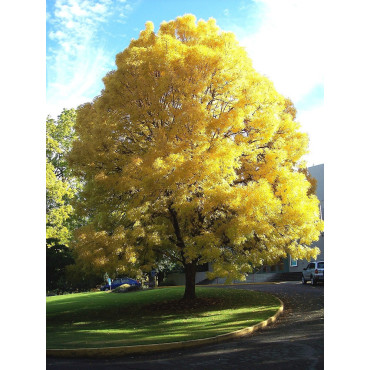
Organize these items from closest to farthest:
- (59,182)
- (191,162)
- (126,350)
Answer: (126,350) < (191,162) < (59,182)

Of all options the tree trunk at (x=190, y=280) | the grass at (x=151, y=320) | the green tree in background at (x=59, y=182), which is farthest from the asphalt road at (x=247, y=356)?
the green tree in background at (x=59, y=182)

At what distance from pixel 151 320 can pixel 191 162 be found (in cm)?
402

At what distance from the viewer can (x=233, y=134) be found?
10.4 metres

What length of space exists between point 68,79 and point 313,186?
8662mm

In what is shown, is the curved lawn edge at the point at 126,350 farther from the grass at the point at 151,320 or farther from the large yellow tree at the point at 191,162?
the large yellow tree at the point at 191,162

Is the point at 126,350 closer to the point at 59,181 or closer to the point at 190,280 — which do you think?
the point at 190,280

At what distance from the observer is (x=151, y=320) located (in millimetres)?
9914

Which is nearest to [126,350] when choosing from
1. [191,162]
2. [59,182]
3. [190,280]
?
[191,162]

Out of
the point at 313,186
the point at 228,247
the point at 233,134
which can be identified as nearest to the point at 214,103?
the point at 233,134

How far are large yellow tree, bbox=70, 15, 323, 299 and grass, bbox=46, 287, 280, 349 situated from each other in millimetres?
1206

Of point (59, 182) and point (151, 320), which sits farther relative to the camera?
point (59, 182)

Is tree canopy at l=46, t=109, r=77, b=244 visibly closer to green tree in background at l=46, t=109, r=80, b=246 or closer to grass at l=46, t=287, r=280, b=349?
green tree in background at l=46, t=109, r=80, b=246

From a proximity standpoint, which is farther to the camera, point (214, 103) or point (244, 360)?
point (214, 103)
